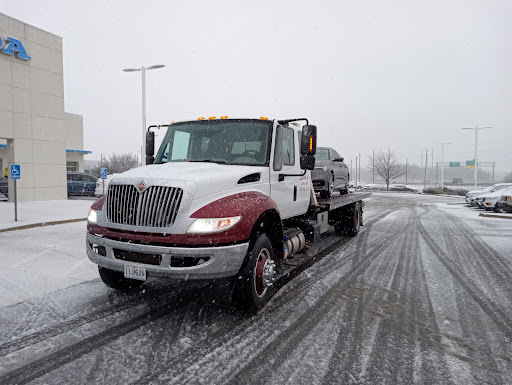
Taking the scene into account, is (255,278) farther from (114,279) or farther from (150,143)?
(150,143)

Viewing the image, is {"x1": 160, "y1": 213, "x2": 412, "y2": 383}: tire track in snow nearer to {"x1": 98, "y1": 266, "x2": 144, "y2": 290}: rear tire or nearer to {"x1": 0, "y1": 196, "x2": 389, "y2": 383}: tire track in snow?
{"x1": 0, "y1": 196, "x2": 389, "y2": 383}: tire track in snow

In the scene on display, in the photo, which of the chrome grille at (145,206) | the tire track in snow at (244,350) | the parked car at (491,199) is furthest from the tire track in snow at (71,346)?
the parked car at (491,199)

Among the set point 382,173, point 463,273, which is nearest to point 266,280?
point 463,273

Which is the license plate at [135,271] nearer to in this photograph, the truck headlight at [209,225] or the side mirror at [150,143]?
the truck headlight at [209,225]

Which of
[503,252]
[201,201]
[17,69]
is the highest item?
[17,69]

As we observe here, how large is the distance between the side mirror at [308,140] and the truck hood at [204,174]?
0.79 m

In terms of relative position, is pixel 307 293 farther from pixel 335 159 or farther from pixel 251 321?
pixel 335 159

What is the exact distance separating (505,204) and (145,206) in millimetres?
19951

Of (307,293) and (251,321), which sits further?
(307,293)

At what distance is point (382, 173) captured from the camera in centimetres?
6031

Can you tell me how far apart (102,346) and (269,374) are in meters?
1.64

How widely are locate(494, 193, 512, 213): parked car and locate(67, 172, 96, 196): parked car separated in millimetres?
23633

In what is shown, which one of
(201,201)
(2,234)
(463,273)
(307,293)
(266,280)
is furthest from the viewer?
(2,234)

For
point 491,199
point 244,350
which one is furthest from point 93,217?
point 491,199
